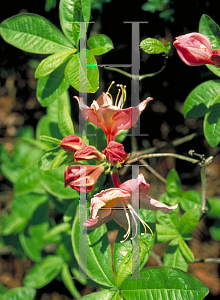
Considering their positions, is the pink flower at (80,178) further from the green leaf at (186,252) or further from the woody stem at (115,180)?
the green leaf at (186,252)

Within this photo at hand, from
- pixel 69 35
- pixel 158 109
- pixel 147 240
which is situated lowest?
pixel 147 240

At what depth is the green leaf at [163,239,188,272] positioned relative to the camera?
125cm

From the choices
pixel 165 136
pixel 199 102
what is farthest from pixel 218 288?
pixel 199 102

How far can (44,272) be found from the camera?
5.55 ft

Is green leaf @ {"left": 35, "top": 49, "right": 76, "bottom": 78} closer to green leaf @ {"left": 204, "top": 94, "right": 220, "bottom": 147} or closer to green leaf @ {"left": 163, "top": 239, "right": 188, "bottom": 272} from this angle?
green leaf @ {"left": 204, "top": 94, "right": 220, "bottom": 147}

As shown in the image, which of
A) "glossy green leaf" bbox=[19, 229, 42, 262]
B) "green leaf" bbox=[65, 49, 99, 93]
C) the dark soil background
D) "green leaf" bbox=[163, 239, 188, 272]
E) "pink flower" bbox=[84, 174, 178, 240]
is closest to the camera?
"pink flower" bbox=[84, 174, 178, 240]

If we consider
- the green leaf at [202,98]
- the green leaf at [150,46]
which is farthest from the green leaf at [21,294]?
the green leaf at [150,46]

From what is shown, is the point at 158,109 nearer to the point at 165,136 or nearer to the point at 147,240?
the point at 165,136

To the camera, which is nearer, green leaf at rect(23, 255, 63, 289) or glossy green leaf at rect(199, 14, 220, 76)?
glossy green leaf at rect(199, 14, 220, 76)

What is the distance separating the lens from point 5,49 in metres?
2.18

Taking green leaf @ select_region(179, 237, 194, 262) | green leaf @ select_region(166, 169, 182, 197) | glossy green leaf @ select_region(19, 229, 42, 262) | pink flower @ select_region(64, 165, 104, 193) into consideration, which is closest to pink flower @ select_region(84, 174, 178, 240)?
pink flower @ select_region(64, 165, 104, 193)

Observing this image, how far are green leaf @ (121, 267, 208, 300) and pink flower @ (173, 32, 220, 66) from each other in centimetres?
81

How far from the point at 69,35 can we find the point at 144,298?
1.14 m

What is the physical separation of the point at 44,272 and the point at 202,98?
1394 millimetres
